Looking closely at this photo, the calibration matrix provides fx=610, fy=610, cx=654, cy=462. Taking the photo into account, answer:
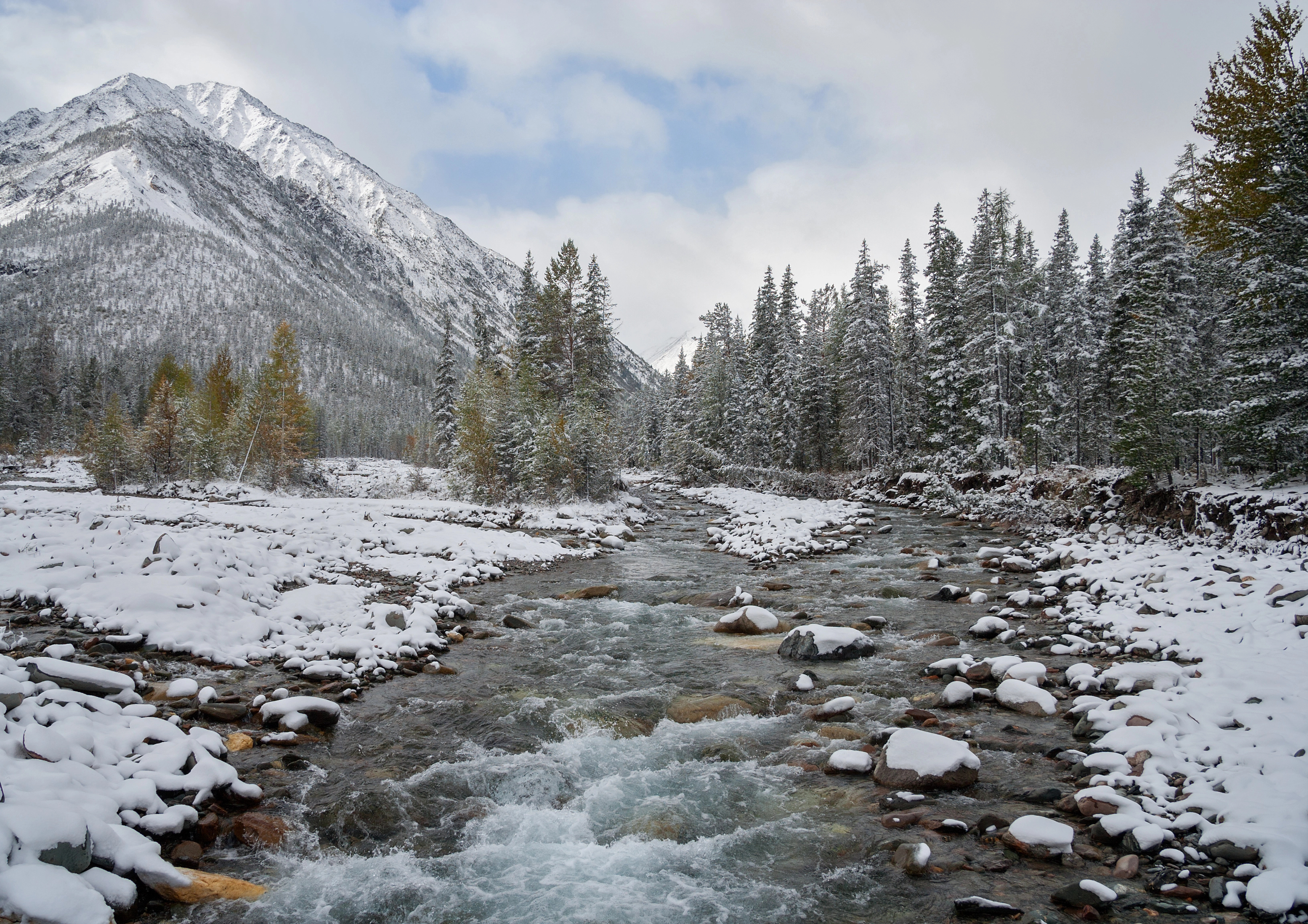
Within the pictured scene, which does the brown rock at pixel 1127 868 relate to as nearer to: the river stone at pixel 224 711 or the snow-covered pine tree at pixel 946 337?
the river stone at pixel 224 711

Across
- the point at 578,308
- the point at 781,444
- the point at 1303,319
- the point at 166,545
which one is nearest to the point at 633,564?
the point at 166,545

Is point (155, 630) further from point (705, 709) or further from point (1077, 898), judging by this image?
point (1077, 898)

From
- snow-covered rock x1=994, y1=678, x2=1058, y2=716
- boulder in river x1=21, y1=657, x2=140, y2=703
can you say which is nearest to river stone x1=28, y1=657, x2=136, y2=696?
boulder in river x1=21, y1=657, x2=140, y2=703

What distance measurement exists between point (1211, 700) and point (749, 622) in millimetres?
7065

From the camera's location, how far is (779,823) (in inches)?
240

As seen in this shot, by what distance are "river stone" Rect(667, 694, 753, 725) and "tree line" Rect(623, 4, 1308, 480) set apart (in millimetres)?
13073

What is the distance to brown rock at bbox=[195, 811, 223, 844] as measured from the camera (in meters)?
5.14

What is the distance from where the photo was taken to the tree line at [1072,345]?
13.6 meters

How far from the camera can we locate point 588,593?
51.1ft

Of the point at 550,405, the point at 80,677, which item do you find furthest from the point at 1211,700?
the point at 550,405

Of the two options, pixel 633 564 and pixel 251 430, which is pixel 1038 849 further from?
pixel 251 430

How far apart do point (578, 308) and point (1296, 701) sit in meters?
34.6

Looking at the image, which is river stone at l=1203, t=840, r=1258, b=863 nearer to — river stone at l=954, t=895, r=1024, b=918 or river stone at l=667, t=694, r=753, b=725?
river stone at l=954, t=895, r=1024, b=918

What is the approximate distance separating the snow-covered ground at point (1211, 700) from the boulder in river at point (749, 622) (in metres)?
4.90
